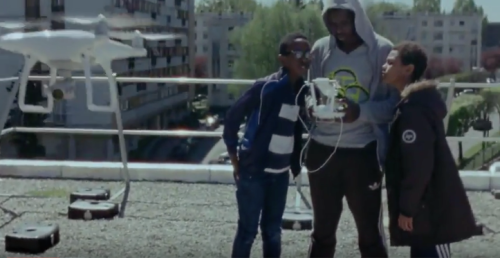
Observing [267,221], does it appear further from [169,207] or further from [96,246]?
[169,207]

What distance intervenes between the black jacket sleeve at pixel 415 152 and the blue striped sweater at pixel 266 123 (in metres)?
0.59

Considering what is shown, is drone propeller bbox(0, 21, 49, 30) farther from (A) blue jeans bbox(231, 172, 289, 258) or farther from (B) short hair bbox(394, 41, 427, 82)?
(B) short hair bbox(394, 41, 427, 82)

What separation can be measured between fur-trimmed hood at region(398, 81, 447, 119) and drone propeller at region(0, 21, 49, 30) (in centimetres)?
317

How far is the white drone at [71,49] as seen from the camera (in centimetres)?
495

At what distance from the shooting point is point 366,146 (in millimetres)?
3299

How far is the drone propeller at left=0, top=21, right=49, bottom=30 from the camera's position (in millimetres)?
5332

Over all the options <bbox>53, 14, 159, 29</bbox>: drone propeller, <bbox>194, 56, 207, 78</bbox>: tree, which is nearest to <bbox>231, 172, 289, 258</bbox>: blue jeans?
<bbox>53, 14, 159, 29</bbox>: drone propeller

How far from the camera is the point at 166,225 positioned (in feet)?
16.2

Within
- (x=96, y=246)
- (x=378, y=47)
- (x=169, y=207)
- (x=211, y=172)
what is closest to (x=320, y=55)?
(x=378, y=47)

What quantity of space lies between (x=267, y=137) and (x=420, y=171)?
747mm

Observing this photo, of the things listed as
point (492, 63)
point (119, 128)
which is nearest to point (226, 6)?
point (492, 63)

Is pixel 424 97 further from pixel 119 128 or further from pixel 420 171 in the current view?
pixel 119 128

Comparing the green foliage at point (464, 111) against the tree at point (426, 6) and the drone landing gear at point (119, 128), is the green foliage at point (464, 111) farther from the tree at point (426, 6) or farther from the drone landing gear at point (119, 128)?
the tree at point (426, 6)

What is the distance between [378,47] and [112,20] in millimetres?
2769
